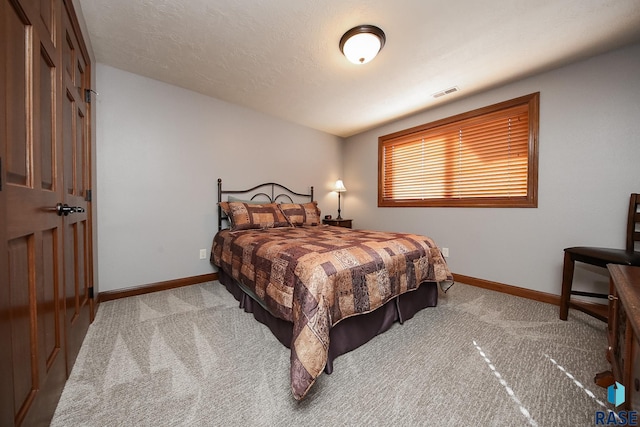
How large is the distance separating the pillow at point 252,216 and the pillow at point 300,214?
0.15 metres

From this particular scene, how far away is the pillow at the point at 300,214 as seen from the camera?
3150 millimetres

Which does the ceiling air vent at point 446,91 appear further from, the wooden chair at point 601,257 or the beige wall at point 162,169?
the beige wall at point 162,169

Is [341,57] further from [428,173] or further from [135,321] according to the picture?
[135,321]

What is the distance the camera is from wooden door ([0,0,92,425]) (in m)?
0.70

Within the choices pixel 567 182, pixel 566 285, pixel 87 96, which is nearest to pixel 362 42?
pixel 87 96

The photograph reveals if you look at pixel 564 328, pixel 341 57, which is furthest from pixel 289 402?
pixel 341 57

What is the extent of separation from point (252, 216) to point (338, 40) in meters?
1.96

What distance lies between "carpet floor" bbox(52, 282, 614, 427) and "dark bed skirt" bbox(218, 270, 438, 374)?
6 centimetres

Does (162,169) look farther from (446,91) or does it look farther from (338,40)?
(446,91)

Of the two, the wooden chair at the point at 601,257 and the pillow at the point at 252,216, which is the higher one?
the pillow at the point at 252,216

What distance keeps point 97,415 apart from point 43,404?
220 millimetres

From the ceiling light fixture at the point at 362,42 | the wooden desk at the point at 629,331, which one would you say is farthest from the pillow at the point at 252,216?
the wooden desk at the point at 629,331

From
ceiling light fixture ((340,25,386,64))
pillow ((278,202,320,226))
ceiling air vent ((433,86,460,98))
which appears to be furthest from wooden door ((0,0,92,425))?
ceiling air vent ((433,86,460,98))

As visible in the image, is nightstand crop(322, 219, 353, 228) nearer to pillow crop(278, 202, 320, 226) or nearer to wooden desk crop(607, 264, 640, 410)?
pillow crop(278, 202, 320, 226)
